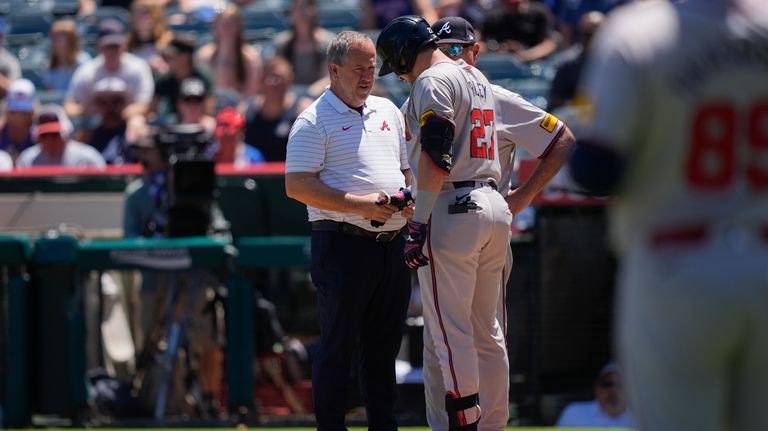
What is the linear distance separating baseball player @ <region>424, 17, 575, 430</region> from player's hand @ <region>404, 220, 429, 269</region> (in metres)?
0.58

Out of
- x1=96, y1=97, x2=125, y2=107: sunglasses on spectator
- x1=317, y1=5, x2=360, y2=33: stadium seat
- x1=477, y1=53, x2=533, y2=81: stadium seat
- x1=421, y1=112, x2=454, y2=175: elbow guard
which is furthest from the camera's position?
x1=317, y1=5, x2=360, y2=33: stadium seat

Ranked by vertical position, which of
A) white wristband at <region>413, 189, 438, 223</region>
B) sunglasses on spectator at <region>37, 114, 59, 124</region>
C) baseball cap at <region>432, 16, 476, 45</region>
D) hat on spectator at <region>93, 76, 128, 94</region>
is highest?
baseball cap at <region>432, 16, 476, 45</region>

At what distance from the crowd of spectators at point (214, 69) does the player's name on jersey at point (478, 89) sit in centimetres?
515

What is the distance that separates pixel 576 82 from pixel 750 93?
7954mm

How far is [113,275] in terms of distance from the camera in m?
9.54

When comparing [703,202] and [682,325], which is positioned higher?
[703,202]

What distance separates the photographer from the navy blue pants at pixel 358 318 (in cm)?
611

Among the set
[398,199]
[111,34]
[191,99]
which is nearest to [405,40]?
[398,199]

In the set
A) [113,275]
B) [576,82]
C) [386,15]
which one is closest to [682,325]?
[113,275]

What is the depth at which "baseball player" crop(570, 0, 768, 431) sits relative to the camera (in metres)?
3.29

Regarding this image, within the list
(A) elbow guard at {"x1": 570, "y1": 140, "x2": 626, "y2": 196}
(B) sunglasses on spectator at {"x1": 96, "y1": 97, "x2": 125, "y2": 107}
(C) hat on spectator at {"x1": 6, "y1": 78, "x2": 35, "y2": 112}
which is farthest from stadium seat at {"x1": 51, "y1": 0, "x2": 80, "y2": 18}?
(A) elbow guard at {"x1": 570, "y1": 140, "x2": 626, "y2": 196}

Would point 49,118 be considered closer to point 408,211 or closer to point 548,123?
point 408,211

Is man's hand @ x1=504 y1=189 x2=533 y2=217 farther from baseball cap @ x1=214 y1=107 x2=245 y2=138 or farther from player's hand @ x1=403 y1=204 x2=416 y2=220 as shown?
baseball cap @ x1=214 y1=107 x2=245 y2=138

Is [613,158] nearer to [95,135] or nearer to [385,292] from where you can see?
[385,292]
